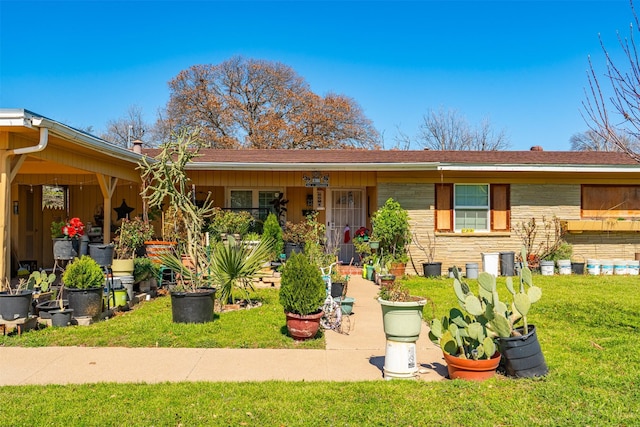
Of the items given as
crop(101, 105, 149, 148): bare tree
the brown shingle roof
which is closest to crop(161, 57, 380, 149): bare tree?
crop(101, 105, 149, 148): bare tree

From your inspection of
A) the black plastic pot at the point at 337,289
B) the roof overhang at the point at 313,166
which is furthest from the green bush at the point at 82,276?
the roof overhang at the point at 313,166

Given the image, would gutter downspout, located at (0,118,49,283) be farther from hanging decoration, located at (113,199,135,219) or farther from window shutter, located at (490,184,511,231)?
window shutter, located at (490,184,511,231)

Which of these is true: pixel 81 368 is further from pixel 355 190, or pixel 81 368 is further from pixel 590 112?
pixel 355 190

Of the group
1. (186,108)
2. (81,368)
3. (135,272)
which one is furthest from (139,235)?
(186,108)

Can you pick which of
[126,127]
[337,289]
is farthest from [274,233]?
[126,127]

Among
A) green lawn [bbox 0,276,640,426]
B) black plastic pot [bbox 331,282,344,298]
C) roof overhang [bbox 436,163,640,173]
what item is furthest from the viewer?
roof overhang [bbox 436,163,640,173]

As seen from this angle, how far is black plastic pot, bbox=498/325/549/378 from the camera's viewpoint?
4680 millimetres

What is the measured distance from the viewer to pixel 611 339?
6.20 meters

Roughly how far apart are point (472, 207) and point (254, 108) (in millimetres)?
20175

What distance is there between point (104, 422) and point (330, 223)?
1047cm

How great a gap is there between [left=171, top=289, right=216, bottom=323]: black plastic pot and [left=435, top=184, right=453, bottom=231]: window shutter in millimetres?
7733

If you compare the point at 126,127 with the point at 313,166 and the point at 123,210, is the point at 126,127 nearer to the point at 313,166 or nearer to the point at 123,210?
the point at 123,210

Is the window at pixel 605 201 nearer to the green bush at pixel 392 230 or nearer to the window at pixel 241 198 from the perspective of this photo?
the green bush at pixel 392 230

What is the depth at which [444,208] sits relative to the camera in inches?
511
